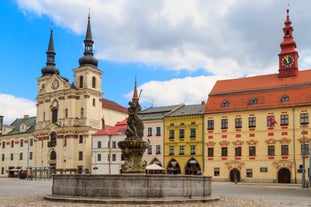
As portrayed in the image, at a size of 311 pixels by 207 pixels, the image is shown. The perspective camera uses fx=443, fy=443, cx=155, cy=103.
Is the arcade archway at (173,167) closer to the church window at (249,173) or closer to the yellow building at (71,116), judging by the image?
the church window at (249,173)

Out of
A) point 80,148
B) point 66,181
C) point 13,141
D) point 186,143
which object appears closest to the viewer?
point 66,181

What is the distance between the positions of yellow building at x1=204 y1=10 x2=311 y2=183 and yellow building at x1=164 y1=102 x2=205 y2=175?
167cm

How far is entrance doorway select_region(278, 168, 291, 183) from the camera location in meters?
55.4

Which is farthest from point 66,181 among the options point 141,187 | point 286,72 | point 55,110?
point 55,110

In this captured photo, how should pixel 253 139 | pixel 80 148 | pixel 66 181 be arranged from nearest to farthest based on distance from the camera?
pixel 66 181 → pixel 253 139 → pixel 80 148

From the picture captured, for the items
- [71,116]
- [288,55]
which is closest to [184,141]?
[288,55]

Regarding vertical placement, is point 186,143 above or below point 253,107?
below

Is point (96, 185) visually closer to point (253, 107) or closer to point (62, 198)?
point (62, 198)

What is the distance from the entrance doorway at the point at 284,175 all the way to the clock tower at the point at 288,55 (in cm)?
1296

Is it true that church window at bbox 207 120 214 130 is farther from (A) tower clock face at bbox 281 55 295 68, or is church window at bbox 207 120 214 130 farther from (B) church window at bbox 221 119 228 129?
(A) tower clock face at bbox 281 55 295 68

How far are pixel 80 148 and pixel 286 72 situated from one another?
4203 cm

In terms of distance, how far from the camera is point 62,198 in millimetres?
19750

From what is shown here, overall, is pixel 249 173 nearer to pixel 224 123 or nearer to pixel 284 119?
pixel 224 123

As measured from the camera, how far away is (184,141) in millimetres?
64688
